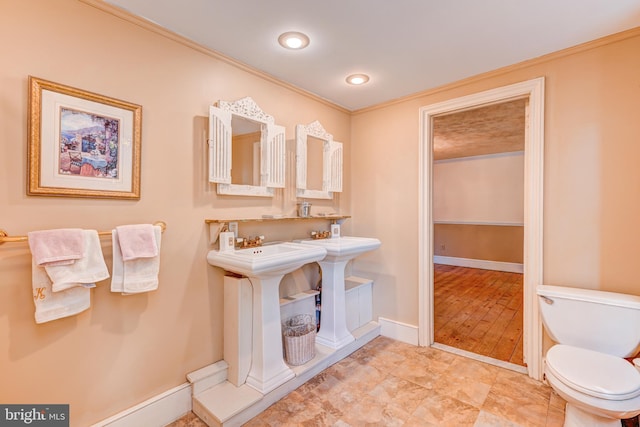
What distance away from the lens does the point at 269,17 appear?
1.61m

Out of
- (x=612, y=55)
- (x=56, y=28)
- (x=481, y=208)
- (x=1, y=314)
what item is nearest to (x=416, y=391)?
(x=1, y=314)

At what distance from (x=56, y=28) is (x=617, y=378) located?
3.16 meters

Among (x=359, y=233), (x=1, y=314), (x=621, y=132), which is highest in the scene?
(x=621, y=132)

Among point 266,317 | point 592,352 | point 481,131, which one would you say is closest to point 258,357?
point 266,317

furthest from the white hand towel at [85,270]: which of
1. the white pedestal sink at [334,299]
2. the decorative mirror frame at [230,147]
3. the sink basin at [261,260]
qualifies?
the white pedestal sink at [334,299]

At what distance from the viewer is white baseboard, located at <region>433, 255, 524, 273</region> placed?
215 inches

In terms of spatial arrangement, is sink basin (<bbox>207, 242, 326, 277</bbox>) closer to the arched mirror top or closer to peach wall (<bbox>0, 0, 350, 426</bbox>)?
peach wall (<bbox>0, 0, 350, 426</bbox>)

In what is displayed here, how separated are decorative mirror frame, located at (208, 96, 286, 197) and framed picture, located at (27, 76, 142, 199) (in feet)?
1.44

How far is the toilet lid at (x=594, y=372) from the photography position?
1337 mm

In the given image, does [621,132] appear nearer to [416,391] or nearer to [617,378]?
[617,378]

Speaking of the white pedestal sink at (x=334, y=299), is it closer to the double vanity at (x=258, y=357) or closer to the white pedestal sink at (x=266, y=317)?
the double vanity at (x=258, y=357)

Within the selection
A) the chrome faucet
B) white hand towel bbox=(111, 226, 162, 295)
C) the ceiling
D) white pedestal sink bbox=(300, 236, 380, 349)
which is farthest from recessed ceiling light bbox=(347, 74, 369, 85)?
white hand towel bbox=(111, 226, 162, 295)

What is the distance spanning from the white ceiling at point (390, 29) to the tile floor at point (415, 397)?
2.31 metres

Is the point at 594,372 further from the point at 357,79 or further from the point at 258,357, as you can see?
the point at 357,79
